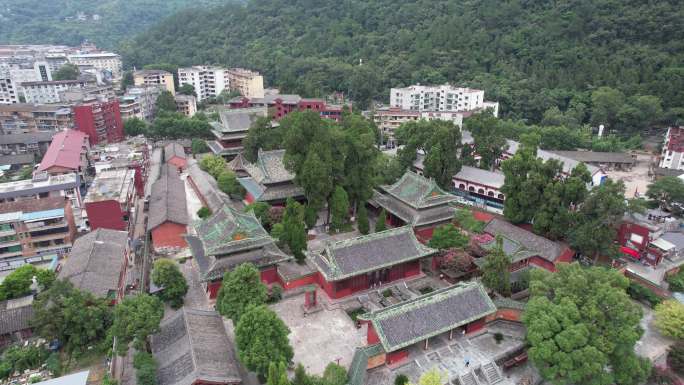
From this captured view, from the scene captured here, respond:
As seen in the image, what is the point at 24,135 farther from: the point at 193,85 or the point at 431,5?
the point at 431,5

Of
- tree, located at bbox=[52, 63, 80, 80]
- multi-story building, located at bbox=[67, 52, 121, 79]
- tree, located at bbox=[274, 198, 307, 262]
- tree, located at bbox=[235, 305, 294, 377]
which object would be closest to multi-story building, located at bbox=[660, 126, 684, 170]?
tree, located at bbox=[274, 198, 307, 262]

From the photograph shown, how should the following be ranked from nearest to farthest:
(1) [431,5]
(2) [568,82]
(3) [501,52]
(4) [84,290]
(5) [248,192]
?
(4) [84,290] → (5) [248,192] → (2) [568,82] → (3) [501,52] → (1) [431,5]

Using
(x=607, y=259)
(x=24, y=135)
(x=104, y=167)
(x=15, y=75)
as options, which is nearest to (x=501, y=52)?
(x=607, y=259)

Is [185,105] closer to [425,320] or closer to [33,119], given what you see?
[33,119]

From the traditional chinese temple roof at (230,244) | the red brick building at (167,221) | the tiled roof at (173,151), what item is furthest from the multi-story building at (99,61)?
the traditional chinese temple roof at (230,244)

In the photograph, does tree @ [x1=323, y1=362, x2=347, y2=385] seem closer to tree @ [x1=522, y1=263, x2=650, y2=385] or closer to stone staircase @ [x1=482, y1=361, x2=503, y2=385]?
stone staircase @ [x1=482, y1=361, x2=503, y2=385]

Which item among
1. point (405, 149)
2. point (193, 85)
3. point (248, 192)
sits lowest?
point (248, 192)

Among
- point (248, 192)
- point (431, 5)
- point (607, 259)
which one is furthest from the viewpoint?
point (431, 5)

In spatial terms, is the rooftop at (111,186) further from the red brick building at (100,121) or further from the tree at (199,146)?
the red brick building at (100,121)

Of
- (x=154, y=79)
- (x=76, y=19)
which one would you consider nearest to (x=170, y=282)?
(x=154, y=79)
